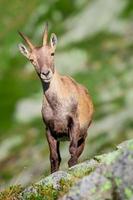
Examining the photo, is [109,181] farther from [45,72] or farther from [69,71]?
[69,71]

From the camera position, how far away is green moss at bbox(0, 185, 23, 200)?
62.8 ft

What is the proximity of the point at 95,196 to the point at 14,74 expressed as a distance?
4288 inches

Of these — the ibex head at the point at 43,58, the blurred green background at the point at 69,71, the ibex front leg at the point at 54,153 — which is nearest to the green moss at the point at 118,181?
the ibex front leg at the point at 54,153

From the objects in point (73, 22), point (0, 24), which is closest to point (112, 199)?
point (73, 22)

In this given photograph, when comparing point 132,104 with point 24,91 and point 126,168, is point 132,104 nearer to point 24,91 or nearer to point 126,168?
point 24,91

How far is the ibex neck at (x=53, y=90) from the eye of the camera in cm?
2519

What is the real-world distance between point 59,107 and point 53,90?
3.00ft

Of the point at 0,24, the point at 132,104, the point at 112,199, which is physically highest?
the point at 112,199

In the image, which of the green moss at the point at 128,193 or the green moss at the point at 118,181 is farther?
the green moss at the point at 118,181

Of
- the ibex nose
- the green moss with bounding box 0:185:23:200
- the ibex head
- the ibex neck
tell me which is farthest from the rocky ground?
the ibex head

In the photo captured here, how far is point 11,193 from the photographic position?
19.7 m

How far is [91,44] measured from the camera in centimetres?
12744

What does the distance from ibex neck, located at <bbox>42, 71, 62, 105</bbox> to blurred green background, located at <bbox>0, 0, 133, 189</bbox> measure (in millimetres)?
49279

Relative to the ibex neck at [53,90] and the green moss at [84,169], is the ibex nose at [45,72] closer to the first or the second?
the ibex neck at [53,90]
